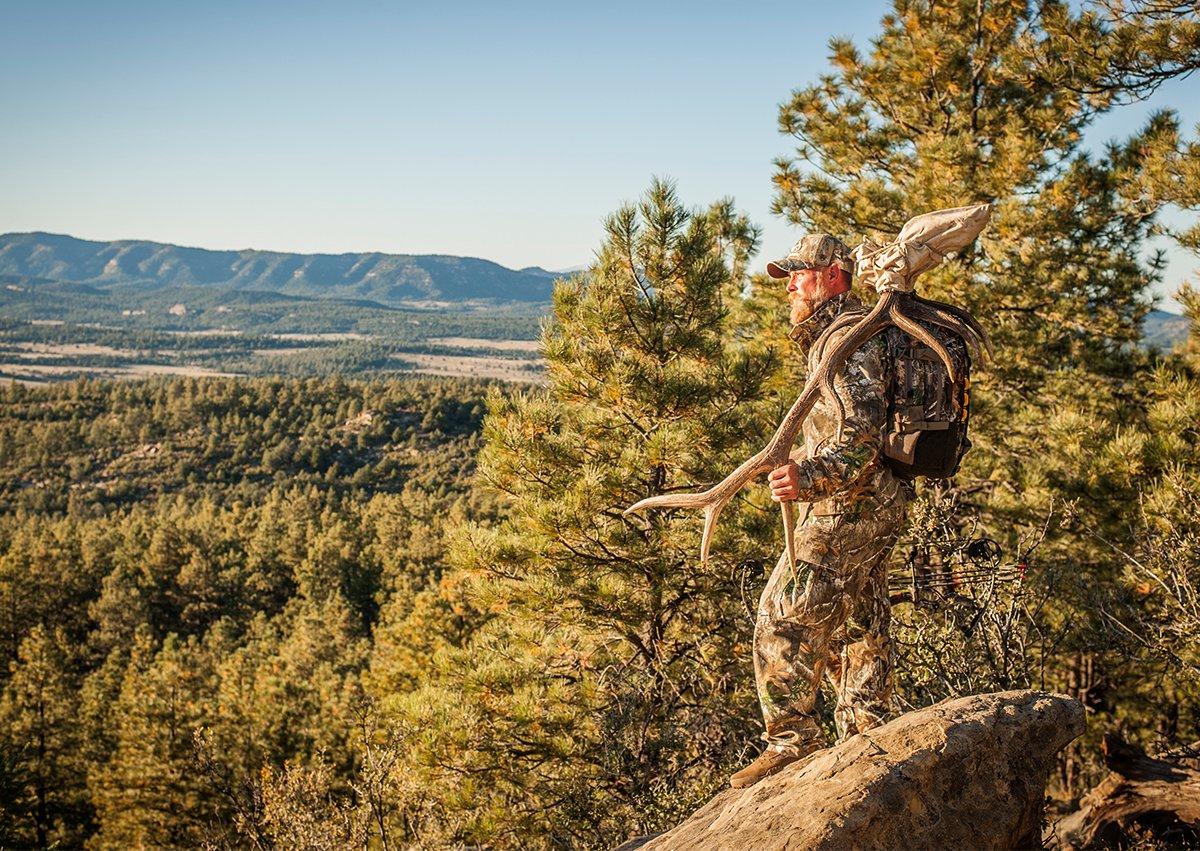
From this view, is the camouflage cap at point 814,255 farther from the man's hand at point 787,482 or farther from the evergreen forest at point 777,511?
the evergreen forest at point 777,511

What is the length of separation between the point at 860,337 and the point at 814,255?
0.53 meters

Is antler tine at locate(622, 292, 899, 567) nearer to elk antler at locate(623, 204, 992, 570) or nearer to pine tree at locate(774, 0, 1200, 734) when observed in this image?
elk antler at locate(623, 204, 992, 570)

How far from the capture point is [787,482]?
3.70 meters

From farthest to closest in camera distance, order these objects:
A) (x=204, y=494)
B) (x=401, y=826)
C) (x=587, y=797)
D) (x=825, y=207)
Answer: (x=204, y=494) → (x=401, y=826) → (x=825, y=207) → (x=587, y=797)

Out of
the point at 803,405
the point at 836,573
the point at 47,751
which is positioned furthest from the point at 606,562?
the point at 47,751

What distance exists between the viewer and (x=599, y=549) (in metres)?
8.16

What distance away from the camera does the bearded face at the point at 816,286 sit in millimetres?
4250

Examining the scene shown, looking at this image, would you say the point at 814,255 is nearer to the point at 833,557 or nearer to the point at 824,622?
the point at 833,557

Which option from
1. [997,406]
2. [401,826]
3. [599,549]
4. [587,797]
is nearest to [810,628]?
[599,549]

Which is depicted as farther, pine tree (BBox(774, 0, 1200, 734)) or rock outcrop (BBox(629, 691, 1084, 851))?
pine tree (BBox(774, 0, 1200, 734))

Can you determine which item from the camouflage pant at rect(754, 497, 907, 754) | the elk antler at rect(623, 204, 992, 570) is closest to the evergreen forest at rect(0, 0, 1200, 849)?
the camouflage pant at rect(754, 497, 907, 754)

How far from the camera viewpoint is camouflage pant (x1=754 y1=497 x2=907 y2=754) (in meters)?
4.04

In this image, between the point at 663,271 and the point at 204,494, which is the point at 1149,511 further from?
the point at 204,494

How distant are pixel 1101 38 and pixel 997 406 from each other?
12.9ft
